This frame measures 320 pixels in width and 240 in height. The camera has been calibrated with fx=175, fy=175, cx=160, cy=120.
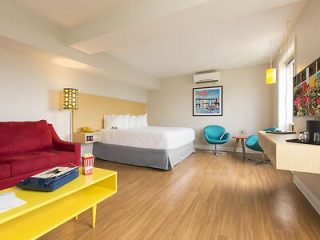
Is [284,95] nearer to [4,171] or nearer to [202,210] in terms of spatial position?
[202,210]

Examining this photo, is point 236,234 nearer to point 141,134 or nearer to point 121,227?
point 121,227

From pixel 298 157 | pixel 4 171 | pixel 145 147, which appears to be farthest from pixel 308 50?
pixel 4 171

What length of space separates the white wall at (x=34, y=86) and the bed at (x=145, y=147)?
953 millimetres

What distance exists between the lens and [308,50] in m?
2.23

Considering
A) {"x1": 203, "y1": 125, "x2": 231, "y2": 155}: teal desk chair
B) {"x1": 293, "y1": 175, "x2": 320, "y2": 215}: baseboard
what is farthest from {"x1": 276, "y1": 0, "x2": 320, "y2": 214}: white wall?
{"x1": 203, "y1": 125, "x2": 231, "y2": 155}: teal desk chair

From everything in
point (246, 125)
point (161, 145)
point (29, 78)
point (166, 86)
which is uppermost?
point (166, 86)

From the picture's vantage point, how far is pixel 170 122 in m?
6.32

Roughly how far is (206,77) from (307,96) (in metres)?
3.43

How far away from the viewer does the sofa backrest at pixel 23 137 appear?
2.46m

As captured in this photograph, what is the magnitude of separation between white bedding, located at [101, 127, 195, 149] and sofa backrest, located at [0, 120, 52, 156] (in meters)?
1.33

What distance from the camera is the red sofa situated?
210cm

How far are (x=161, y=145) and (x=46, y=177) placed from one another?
228 cm

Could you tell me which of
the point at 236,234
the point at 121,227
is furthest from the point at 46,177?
the point at 236,234

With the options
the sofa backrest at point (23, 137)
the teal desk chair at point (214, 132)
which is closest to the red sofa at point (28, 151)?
the sofa backrest at point (23, 137)
